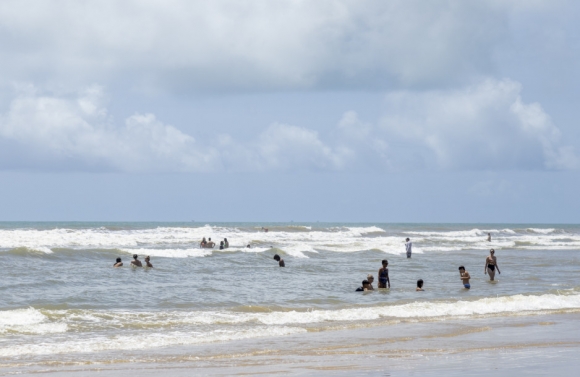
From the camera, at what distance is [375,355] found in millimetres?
11883

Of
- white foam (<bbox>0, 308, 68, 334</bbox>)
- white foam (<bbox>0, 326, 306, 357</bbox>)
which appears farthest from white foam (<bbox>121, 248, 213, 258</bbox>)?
white foam (<bbox>0, 326, 306, 357</bbox>)

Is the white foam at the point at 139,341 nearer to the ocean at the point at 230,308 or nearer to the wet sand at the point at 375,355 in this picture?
the ocean at the point at 230,308

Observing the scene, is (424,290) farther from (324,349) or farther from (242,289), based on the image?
(324,349)

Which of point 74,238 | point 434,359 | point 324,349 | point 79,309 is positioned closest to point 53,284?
point 79,309

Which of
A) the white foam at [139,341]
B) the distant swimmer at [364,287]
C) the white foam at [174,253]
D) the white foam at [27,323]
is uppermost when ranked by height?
the white foam at [174,253]

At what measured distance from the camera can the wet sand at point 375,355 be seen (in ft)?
34.1

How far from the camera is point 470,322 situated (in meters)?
16.5

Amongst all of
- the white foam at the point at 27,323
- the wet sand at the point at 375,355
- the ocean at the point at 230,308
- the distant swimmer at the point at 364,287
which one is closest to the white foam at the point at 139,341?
the ocean at the point at 230,308

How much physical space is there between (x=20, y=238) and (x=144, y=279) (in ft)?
100

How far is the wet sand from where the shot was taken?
10398 mm

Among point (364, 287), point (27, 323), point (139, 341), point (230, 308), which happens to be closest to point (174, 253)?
point (364, 287)

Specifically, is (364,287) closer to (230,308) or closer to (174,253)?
(230,308)

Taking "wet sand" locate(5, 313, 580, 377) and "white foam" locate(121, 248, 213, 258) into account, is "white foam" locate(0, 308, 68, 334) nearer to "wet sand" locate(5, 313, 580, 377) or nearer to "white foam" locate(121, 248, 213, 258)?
"wet sand" locate(5, 313, 580, 377)

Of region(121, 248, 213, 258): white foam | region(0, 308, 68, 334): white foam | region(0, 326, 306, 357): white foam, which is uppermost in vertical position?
region(121, 248, 213, 258): white foam
